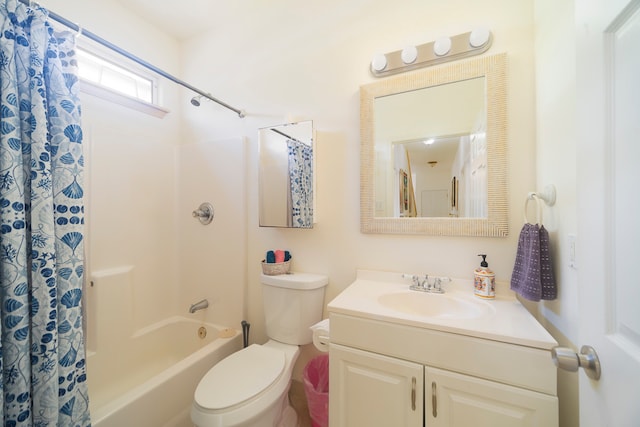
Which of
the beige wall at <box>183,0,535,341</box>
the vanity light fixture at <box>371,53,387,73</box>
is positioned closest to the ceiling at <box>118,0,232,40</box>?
the beige wall at <box>183,0,535,341</box>

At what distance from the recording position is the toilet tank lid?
4.66ft

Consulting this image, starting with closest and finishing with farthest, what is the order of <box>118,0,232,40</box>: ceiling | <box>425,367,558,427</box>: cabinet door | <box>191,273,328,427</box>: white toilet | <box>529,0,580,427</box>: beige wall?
<box>425,367,558,427</box>: cabinet door, <box>529,0,580,427</box>: beige wall, <box>191,273,328,427</box>: white toilet, <box>118,0,232,40</box>: ceiling

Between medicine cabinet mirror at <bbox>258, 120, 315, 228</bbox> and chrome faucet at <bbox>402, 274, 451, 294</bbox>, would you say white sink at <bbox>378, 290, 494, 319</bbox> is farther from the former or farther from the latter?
medicine cabinet mirror at <bbox>258, 120, 315, 228</bbox>

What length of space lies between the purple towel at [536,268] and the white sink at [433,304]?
0.17 meters

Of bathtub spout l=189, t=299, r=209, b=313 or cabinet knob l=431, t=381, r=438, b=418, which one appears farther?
bathtub spout l=189, t=299, r=209, b=313

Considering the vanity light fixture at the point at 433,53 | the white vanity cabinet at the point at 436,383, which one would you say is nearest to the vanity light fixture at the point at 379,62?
the vanity light fixture at the point at 433,53

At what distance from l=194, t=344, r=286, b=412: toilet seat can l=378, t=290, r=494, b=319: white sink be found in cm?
63

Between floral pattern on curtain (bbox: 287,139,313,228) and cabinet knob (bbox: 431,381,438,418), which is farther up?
floral pattern on curtain (bbox: 287,139,313,228)

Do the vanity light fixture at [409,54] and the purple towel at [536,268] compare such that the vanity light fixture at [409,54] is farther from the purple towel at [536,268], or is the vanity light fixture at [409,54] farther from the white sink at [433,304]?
the white sink at [433,304]

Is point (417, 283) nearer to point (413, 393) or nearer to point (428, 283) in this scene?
point (428, 283)

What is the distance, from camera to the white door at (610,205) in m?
0.42

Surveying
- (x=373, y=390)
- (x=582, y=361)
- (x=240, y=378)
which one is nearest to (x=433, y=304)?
(x=373, y=390)

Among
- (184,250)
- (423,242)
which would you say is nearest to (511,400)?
(423,242)

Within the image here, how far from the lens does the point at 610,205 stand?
1.54ft
